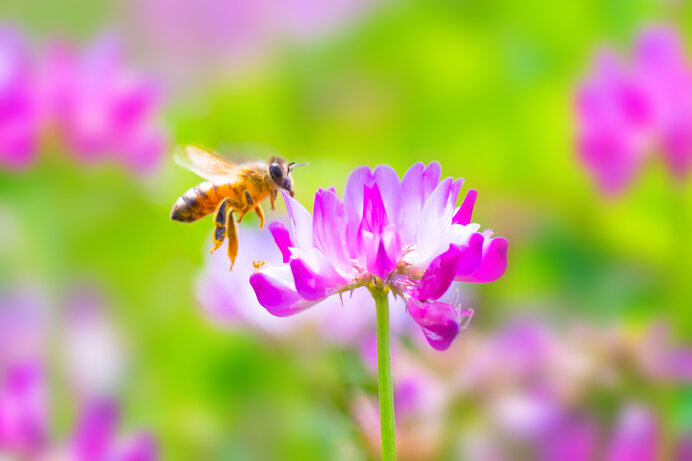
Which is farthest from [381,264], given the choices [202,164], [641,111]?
[641,111]

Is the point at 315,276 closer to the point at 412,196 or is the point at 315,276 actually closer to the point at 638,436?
the point at 412,196

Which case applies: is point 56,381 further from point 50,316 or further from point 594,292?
point 594,292

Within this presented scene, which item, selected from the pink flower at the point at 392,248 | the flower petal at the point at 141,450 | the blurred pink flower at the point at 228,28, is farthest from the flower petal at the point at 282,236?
the blurred pink flower at the point at 228,28

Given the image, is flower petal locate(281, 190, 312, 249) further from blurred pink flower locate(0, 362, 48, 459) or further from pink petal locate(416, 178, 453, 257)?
blurred pink flower locate(0, 362, 48, 459)

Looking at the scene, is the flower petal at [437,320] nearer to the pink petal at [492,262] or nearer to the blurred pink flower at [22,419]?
the pink petal at [492,262]

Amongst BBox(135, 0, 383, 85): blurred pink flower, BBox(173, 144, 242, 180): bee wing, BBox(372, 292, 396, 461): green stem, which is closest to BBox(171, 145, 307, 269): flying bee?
BBox(173, 144, 242, 180): bee wing

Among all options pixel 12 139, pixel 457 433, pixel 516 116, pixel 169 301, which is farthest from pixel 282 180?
pixel 516 116
